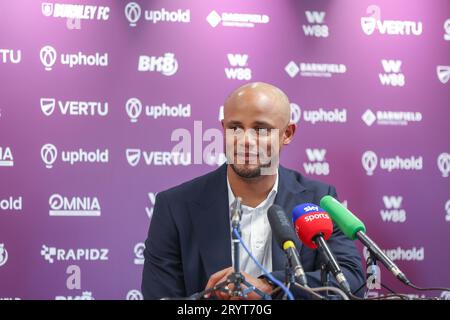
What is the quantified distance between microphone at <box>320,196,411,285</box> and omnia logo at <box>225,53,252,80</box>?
239cm

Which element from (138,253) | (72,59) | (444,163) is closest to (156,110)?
(72,59)

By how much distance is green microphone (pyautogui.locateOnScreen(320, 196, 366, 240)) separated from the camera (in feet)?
5.41

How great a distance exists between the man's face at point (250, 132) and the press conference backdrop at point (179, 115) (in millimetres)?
1758

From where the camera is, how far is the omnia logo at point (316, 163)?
4.16 metres

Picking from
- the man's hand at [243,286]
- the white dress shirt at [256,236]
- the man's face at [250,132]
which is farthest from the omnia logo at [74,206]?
the man's hand at [243,286]

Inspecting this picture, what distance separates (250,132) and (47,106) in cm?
211

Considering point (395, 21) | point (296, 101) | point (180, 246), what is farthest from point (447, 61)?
point (180, 246)

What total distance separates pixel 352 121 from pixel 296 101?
16.9 inches

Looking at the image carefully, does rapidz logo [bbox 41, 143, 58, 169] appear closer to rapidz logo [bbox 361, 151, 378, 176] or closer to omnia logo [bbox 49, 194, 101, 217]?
omnia logo [bbox 49, 194, 101, 217]

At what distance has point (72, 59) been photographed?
3.95m

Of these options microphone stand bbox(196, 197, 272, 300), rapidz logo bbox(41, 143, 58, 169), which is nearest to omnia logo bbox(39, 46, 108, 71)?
rapidz logo bbox(41, 143, 58, 169)

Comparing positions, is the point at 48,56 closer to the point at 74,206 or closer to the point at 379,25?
the point at 74,206

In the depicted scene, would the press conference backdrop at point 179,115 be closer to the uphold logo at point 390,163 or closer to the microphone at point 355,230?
the uphold logo at point 390,163

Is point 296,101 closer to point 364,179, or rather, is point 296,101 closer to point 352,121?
point 352,121
